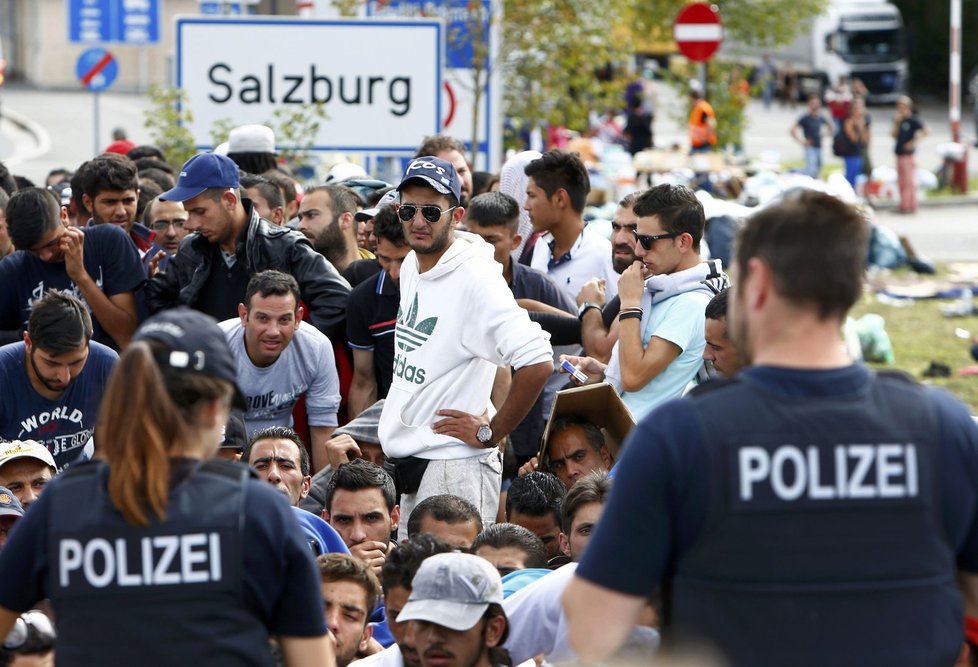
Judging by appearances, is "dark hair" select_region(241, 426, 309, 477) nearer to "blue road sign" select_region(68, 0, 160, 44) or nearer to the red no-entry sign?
the red no-entry sign

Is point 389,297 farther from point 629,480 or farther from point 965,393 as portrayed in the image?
point 965,393

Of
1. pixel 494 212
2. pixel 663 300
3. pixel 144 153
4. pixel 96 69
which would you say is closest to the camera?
pixel 663 300

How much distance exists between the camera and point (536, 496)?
6.25m

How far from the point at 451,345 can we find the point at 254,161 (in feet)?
13.5

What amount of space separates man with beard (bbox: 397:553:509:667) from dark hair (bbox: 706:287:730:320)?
5.80ft

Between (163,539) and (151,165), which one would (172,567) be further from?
(151,165)

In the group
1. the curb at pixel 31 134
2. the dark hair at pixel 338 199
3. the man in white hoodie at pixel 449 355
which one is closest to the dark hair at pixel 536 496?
the man in white hoodie at pixel 449 355

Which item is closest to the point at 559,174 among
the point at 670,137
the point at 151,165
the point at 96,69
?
the point at 151,165

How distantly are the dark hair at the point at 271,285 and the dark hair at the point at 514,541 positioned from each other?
1.63 m

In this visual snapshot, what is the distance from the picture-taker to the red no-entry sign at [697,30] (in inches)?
725

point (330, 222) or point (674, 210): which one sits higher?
point (674, 210)

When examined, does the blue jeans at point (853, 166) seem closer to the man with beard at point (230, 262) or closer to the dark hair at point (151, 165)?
the dark hair at point (151, 165)

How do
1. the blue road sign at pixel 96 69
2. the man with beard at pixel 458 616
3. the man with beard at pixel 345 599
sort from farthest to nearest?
the blue road sign at pixel 96 69, the man with beard at pixel 345 599, the man with beard at pixel 458 616

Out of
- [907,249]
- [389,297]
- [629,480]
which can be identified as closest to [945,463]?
[629,480]
